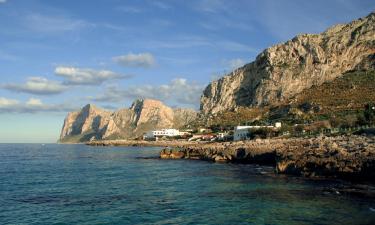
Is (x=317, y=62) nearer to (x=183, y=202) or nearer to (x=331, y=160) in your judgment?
(x=331, y=160)

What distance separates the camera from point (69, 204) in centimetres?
3197

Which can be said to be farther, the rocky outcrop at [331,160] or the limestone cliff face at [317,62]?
the limestone cliff face at [317,62]

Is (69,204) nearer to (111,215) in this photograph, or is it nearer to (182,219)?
(111,215)

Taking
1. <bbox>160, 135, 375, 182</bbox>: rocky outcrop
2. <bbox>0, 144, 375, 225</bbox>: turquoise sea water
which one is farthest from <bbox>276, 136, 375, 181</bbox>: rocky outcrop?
<bbox>0, 144, 375, 225</bbox>: turquoise sea water

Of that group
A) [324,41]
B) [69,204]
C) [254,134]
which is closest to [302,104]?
[254,134]

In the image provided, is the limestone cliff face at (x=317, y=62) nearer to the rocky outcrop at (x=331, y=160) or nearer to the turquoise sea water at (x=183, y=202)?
the rocky outcrop at (x=331, y=160)

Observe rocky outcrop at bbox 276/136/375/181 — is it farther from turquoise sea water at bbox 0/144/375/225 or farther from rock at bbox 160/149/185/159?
rock at bbox 160/149/185/159

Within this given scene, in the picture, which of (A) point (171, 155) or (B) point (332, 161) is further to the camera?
(A) point (171, 155)

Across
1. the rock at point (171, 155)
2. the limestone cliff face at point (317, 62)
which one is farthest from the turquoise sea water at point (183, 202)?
the limestone cliff face at point (317, 62)

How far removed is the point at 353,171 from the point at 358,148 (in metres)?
5.96

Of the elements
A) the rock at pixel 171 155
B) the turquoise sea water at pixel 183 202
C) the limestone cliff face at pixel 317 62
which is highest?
the limestone cliff face at pixel 317 62

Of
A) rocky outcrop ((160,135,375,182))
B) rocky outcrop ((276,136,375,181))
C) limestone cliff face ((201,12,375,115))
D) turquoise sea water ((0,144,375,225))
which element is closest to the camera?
turquoise sea water ((0,144,375,225))

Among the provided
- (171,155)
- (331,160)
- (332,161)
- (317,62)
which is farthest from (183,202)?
(317,62)

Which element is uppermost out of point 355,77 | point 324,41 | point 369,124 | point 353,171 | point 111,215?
point 324,41
